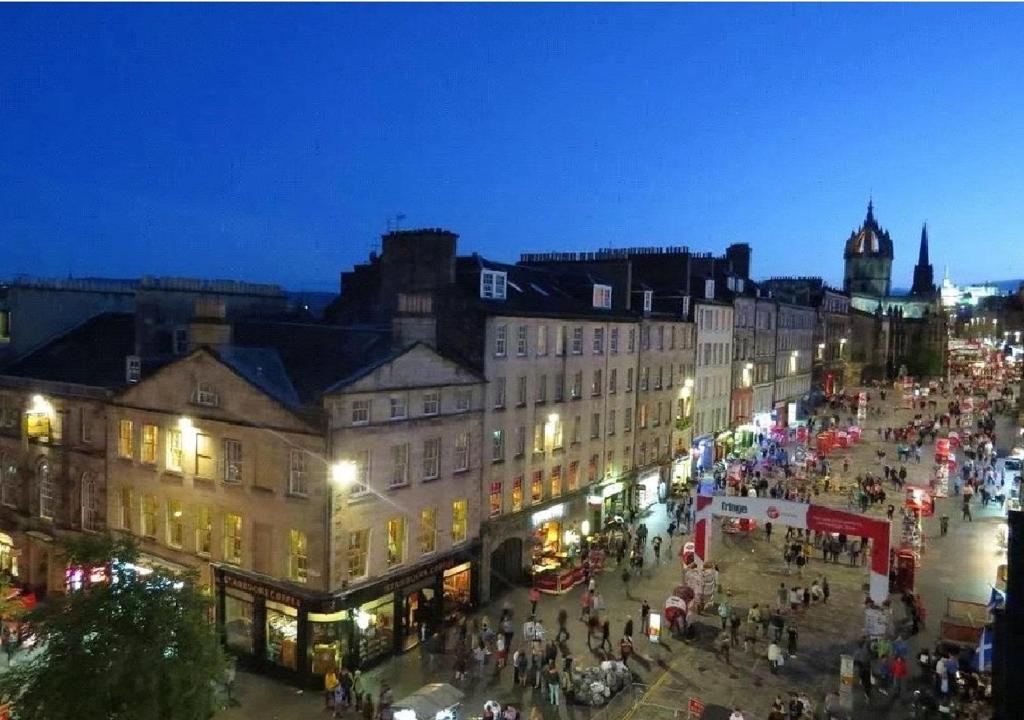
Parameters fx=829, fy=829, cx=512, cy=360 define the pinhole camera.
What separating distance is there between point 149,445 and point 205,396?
4.01 meters

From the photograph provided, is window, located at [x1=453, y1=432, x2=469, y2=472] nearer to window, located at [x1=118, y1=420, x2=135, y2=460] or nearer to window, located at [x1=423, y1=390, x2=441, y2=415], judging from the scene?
window, located at [x1=423, y1=390, x2=441, y2=415]

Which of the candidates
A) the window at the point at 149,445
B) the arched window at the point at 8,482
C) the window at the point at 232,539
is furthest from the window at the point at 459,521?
the arched window at the point at 8,482

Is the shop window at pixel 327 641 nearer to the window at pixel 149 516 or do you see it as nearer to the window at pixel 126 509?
the window at pixel 149 516

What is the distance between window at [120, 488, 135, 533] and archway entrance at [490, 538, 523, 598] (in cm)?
1423

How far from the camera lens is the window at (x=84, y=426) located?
33.5 m

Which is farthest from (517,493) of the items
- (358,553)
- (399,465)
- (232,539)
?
(232,539)

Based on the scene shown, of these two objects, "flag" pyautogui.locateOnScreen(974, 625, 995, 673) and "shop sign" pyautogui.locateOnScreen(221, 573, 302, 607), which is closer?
"flag" pyautogui.locateOnScreen(974, 625, 995, 673)

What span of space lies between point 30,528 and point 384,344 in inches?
714

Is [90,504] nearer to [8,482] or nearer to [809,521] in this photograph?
[8,482]

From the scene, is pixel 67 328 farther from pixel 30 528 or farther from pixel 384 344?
pixel 384 344

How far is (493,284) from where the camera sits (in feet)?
120

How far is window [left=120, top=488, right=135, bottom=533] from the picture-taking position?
31.7 m

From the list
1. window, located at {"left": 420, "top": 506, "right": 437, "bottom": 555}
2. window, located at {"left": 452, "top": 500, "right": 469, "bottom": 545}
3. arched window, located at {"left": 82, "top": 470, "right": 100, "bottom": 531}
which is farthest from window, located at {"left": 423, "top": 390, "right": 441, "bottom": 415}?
arched window, located at {"left": 82, "top": 470, "right": 100, "bottom": 531}

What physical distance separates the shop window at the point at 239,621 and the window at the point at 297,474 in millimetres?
4352
